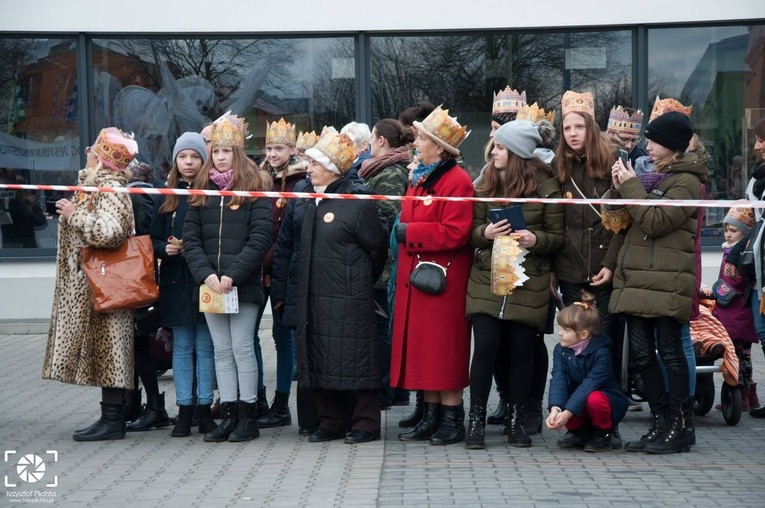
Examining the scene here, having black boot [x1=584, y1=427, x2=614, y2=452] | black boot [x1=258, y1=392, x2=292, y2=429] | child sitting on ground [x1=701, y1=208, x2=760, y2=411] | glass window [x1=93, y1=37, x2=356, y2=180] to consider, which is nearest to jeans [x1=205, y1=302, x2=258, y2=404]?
black boot [x1=258, y1=392, x2=292, y2=429]

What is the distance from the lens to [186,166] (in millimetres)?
8023

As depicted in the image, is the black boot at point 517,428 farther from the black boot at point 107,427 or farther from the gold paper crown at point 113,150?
the gold paper crown at point 113,150

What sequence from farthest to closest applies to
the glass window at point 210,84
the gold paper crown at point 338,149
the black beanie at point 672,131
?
1. the glass window at point 210,84
2. the gold paper crown at point 338,149
3. the black beanie at point 672,131

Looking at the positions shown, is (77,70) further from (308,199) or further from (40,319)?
(308,199)

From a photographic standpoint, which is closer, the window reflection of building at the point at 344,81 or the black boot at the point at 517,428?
the black boot at the point at 517,428

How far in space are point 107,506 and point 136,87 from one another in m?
8.41

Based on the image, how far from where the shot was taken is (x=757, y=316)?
8352 millimetres

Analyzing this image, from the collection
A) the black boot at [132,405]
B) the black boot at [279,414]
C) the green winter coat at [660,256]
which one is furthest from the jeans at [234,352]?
the green winter coat at [660,256]

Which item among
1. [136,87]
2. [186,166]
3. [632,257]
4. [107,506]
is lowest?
[107,506]

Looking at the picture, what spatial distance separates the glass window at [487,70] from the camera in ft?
45.0

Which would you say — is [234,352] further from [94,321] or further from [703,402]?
[703,402]

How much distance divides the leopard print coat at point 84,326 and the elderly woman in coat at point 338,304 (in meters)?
1.15

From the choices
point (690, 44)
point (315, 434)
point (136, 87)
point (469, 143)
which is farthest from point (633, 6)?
point (315, 434)

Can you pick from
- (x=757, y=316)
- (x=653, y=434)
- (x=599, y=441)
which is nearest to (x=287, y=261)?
(x=599, y=441)
